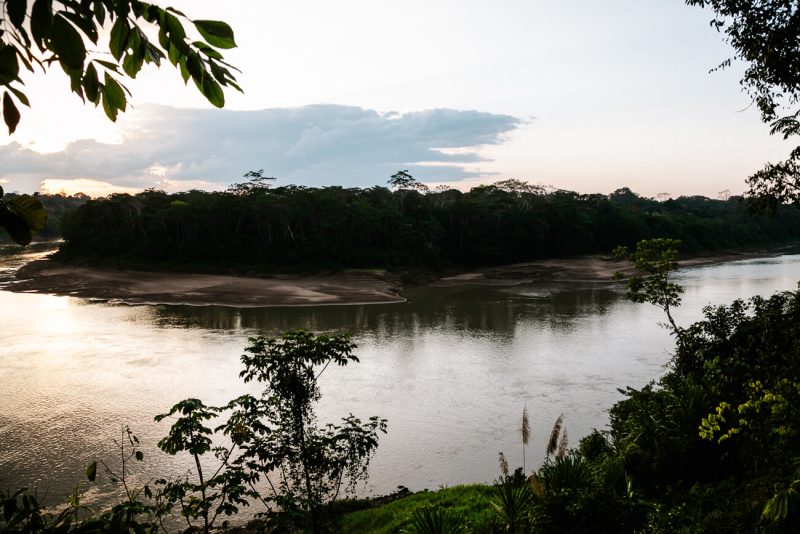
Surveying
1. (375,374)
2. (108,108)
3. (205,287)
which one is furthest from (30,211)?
(205,287)

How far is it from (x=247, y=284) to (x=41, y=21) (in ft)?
137

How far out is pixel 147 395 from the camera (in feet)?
54.0

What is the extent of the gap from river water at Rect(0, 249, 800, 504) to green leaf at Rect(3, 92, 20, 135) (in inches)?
426

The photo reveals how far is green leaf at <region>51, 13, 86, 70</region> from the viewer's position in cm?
125

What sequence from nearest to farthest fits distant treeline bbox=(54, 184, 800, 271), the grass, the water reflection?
the grass → the water reflection → distant treeline bbox=(54, 184, 800, 271)

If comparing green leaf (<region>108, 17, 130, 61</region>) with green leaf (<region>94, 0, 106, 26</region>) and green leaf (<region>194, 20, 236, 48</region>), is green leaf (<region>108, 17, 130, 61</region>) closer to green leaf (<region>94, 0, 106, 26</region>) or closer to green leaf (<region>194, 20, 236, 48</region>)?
green leaf (<region>94, 0, 106, 26</region>)

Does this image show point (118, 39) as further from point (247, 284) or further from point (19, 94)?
point (247, 284)

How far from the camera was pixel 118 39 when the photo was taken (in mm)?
1564

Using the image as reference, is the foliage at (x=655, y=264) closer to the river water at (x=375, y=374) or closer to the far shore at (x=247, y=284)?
the river water at (x=375, y=374)

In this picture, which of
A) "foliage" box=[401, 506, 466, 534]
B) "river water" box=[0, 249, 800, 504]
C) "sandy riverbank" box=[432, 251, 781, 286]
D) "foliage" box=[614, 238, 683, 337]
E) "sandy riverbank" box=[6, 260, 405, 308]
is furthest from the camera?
"sandy riverbank" box=[432, 251, 781, 286]

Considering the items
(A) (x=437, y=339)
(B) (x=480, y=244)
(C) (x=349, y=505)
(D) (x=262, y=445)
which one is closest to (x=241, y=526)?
(C) (x=349, y=505)

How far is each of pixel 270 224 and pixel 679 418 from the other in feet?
158

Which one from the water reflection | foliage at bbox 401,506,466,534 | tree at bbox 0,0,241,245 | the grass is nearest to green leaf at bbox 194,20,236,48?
tree at bbox 0,0,241,245

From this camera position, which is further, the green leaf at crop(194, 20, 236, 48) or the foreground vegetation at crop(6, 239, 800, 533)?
the foreground vegetation at crop(6, 239, 800, 533)
